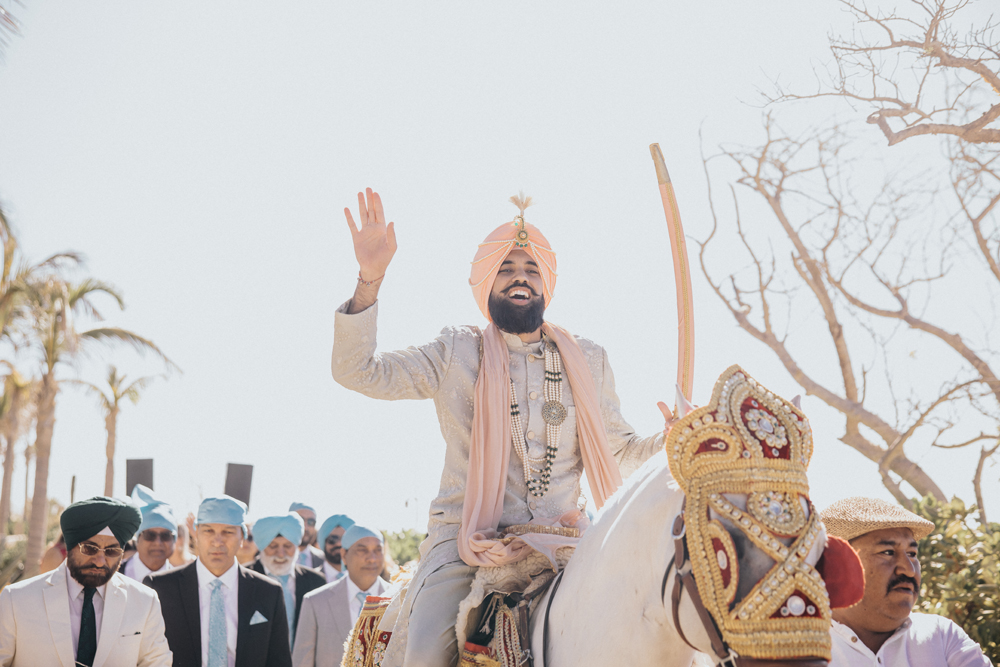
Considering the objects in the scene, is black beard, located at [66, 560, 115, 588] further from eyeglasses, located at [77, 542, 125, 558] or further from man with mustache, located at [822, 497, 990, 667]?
man with mustache, located at [822, 497, 990, 667]

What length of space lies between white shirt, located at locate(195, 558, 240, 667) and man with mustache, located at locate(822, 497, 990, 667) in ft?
14.7

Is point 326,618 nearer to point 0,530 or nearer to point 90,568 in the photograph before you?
point 90,568

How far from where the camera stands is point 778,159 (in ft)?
39.3

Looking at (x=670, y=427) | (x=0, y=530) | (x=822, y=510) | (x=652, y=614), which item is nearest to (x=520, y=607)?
(x=652, y=614)

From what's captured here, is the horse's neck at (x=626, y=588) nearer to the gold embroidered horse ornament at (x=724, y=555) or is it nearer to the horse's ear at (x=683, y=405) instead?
the gold embroidered horse ornament at (x=724, y=555)

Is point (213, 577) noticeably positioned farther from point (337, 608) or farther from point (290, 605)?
point (290, 605)

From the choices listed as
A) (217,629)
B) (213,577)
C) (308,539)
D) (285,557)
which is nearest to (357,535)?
(285,557)

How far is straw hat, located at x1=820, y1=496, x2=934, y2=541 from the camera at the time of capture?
13.2 ft

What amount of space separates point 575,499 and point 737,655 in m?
1.94

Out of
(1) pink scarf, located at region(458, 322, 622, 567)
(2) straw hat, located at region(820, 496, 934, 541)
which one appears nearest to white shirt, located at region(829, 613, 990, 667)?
(2) straw hat, located at region(820, 496, 934, 541)

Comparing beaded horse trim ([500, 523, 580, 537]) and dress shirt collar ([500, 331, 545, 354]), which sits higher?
dress shirt collar ([500, 331, 545, 354])

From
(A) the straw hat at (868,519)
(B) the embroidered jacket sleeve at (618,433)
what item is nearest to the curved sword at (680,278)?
(B) the embroidered jacket sleeve at (618,433)

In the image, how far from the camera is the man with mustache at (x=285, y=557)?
8859mm

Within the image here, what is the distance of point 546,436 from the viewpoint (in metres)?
3.90
